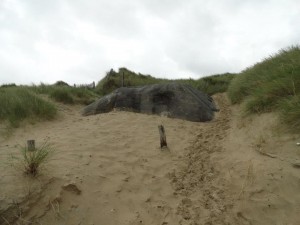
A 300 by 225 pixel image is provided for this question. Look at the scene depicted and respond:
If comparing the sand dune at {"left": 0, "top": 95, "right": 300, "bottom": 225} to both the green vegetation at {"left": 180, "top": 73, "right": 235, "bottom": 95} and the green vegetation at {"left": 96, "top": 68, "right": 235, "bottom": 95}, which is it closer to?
the green vegetation at {"left": 180, "top": 73, "right": 235, "bottom": 95}

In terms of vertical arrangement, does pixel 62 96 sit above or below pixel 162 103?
above

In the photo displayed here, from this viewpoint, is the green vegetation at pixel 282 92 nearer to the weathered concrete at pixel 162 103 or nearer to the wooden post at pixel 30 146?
the weathered concrete at pixel 162 103

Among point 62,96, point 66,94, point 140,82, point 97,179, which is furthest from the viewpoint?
point 140,82

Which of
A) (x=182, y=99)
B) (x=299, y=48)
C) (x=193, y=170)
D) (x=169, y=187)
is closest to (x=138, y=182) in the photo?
(x=169, y=187)

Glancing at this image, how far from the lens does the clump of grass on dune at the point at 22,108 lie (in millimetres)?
7359

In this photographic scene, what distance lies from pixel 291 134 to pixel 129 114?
4164 millimetres

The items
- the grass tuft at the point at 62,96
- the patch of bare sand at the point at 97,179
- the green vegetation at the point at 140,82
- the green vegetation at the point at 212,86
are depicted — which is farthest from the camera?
the green vegetation at the point at 140,82

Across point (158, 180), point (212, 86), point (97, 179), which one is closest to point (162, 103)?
point (158, 180)

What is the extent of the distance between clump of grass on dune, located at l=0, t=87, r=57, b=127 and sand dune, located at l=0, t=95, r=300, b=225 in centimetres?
74

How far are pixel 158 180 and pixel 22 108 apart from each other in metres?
4.14

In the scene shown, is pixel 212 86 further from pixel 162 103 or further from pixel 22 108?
pixel 22 108

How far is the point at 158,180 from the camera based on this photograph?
5027 millimetres

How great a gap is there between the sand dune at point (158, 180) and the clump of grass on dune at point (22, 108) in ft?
2.42

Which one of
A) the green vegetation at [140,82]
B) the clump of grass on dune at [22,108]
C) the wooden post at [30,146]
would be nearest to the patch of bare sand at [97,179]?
the wooden post at [30,146]
